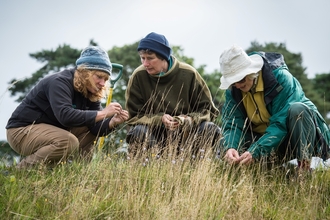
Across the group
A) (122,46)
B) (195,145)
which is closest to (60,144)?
(195,145)

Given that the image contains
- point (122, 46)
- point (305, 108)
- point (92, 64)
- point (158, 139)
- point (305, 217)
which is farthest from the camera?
point (122, 46)

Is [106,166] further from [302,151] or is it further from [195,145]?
[302,151]

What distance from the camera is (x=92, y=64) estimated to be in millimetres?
5609

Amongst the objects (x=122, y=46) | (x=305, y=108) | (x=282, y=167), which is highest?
(x=122, y=46)

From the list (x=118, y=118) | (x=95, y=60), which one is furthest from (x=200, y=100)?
(x=95, y=60)

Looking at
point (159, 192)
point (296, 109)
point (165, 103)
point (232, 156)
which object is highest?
point (296, 109)

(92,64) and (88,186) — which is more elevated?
(92,64)

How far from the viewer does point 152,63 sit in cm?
605

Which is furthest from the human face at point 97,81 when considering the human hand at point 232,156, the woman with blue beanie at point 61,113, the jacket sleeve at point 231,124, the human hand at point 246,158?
the human hand at point 246,158

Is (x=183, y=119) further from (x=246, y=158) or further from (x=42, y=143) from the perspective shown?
(x=42, y=143)

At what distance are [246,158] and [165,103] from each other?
135 centimetres

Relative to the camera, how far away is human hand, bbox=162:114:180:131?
231 inches

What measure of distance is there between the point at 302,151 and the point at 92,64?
2148 mm

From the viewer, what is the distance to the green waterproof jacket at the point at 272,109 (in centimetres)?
533
